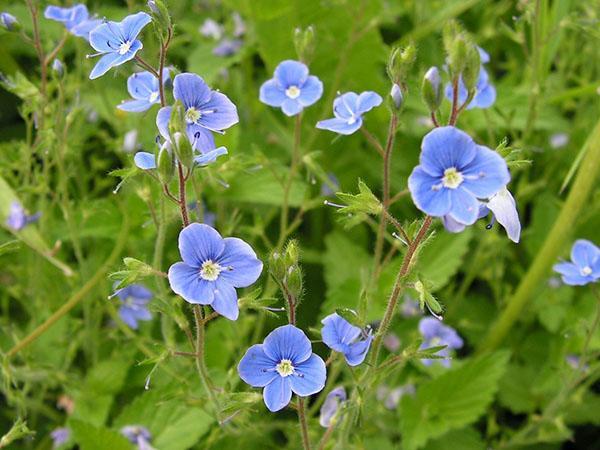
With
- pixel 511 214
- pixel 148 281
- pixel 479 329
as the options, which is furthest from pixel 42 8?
pixel 511 214

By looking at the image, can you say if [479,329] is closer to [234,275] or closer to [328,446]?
[328,446]

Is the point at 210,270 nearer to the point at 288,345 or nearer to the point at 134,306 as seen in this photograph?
the point at 288,345

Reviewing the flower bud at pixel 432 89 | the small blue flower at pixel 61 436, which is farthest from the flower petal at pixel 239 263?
the small blue flower at pixel 61 436

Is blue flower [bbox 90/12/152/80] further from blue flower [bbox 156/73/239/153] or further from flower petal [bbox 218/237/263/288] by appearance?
flower petal [bbox 218/237/263/288]

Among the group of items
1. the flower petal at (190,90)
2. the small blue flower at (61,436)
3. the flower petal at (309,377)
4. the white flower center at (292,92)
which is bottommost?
the small blue flower at (61,436)

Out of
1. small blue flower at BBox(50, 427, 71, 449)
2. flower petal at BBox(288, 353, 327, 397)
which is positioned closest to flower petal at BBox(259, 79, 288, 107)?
flower petal at BBox(288, 353, 327, 397)

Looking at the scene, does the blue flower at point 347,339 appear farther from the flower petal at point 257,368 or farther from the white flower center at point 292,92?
the white flower center at point 292,92
